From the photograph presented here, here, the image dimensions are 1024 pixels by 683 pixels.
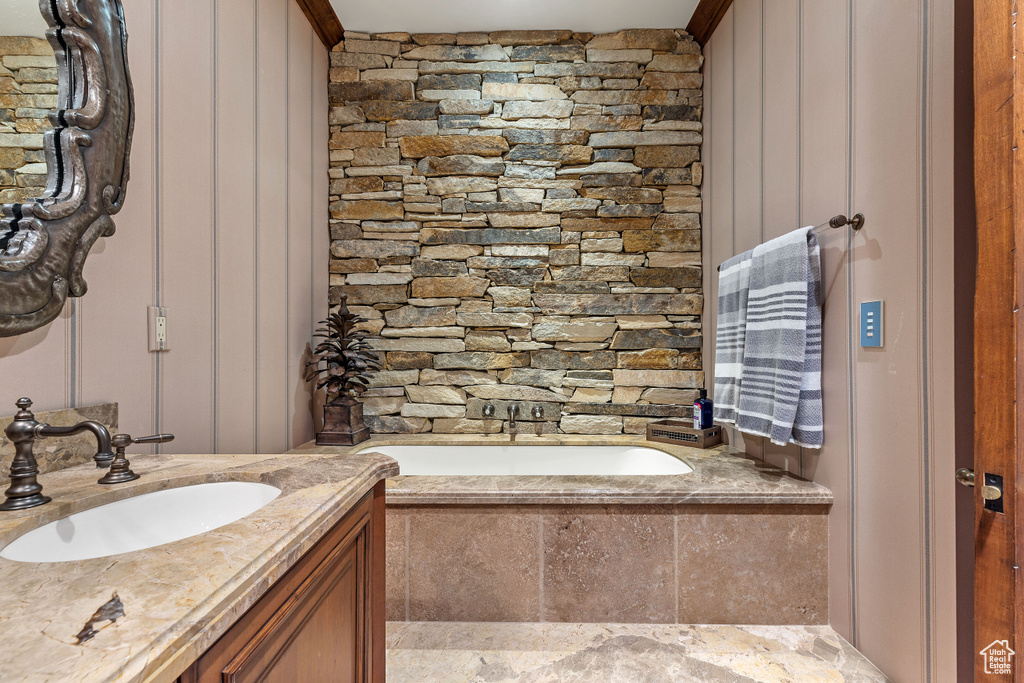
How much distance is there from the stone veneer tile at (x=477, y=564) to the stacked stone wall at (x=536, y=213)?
3.17 feet

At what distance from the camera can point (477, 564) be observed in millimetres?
1588

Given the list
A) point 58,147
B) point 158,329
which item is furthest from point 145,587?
point 158,329

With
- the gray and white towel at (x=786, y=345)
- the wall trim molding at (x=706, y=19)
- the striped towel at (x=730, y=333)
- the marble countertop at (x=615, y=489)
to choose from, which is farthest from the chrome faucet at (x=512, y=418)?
the wall trim molding at (x=706, y=19)

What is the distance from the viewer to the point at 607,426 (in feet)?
8.29

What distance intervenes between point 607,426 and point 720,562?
101cm

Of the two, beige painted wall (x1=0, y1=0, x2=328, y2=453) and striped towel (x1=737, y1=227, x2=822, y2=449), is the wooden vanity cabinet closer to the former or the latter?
beige painted wall (x1=0, y1=0, x2=328, y2=453)

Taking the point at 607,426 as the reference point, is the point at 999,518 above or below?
above

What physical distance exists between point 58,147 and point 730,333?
2.23 meters

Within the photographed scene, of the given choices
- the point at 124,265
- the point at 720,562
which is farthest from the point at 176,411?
the point at 720,562

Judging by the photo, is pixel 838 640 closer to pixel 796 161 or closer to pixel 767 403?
pixel 767 403

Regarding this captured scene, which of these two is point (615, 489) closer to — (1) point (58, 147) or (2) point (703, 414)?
(2) point (703, 414)

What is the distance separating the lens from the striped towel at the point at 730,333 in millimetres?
1940

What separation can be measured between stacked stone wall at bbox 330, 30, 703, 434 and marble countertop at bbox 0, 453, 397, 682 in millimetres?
1747


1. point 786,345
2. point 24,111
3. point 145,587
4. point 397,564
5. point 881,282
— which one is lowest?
point 397,564
